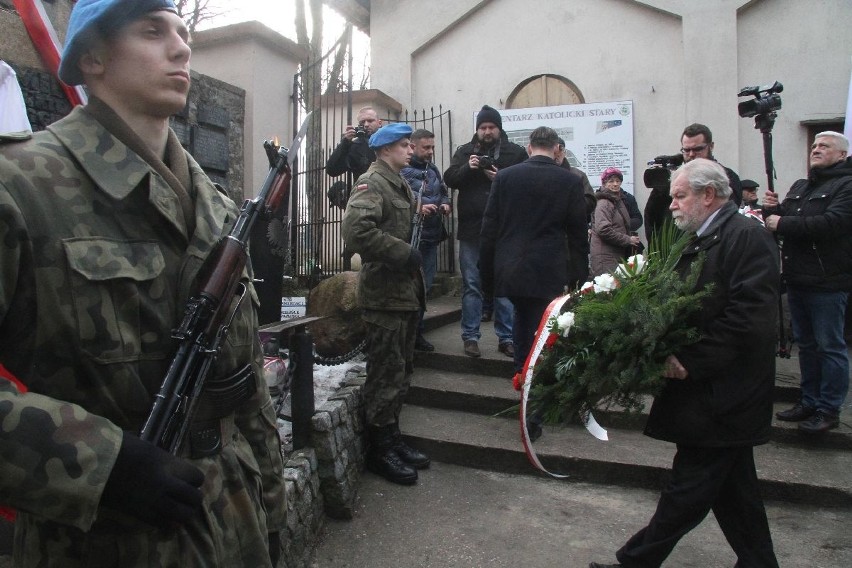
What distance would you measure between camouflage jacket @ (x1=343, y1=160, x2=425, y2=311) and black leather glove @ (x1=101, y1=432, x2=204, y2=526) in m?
2.87

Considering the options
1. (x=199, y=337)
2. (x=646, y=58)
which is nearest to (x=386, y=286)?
(x=199, y=337)

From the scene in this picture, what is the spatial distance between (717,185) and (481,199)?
126 inches

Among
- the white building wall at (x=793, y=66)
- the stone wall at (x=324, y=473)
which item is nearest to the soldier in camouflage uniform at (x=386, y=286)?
the stone wall at (x=324, y=473)

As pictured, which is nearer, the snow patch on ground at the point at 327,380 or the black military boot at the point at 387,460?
the snow patch on ground at the point at 327,380

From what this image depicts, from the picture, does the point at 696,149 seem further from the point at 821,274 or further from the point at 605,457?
the point at 605,457

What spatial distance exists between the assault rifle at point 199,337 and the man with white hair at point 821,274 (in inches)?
162

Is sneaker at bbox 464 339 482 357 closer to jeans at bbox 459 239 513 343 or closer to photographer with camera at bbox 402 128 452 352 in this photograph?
jeans at bbox 459 239 513 343

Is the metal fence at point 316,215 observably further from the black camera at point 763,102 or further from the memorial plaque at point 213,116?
the black camera at point 763,102

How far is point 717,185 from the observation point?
2896 millimetres

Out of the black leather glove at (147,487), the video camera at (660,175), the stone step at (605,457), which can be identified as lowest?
the stone step at (605,457)

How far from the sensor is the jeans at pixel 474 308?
5.71 metres

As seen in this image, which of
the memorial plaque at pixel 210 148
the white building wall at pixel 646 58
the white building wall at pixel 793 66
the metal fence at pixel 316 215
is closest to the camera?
the memorial plaque at pixel 210 148

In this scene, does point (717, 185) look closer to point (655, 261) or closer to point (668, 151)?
point (655, 261)

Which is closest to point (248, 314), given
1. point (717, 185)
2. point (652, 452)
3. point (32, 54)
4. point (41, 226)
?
point (41, 226)
